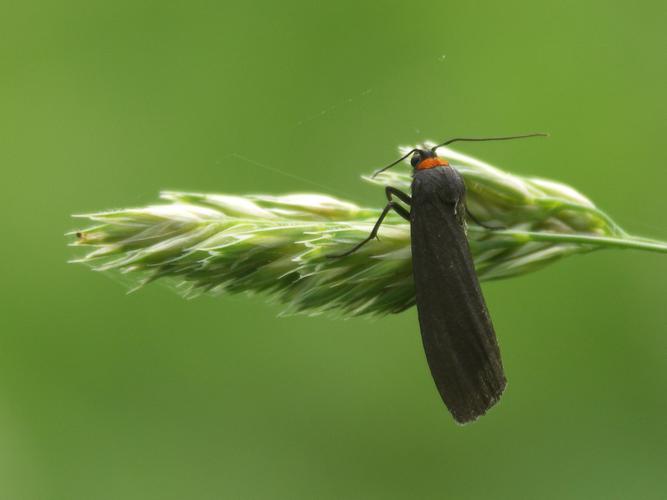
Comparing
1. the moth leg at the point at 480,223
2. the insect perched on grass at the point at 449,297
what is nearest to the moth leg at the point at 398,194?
the insect perched on grass at the point at 449,297

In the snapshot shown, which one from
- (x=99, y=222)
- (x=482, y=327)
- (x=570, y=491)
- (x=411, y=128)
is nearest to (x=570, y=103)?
(x=411, y=128)

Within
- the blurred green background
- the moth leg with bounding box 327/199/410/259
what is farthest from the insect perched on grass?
the blurred green background

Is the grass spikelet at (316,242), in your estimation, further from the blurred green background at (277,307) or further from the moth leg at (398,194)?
the blurred green background at (277,307)

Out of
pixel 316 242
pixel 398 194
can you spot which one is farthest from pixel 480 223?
pixel 316 242

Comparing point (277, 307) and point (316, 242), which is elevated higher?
point (277, 307)

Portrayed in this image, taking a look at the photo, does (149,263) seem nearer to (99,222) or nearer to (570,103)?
(99,222)

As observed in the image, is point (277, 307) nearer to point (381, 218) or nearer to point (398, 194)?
point (398, 194)
